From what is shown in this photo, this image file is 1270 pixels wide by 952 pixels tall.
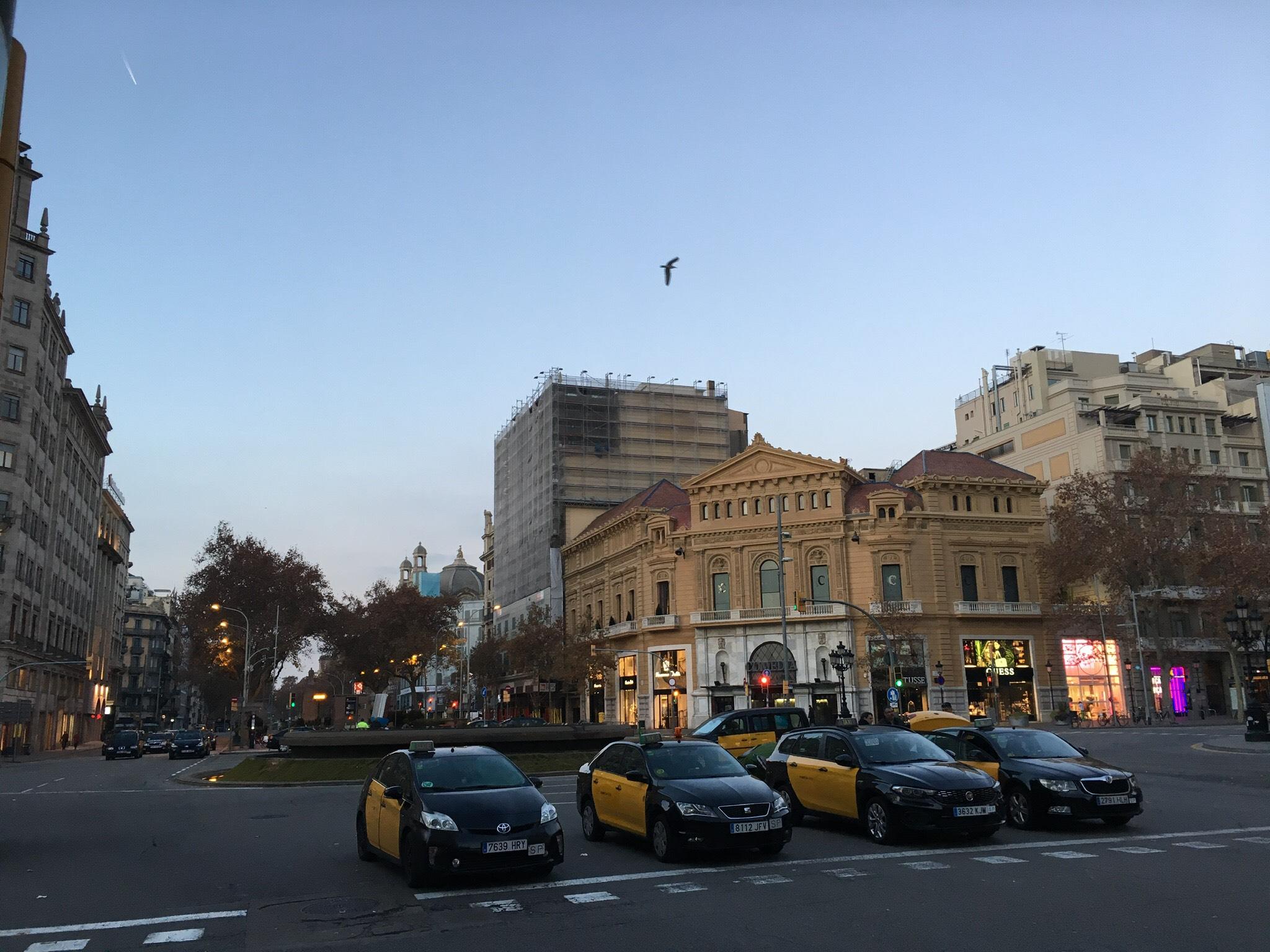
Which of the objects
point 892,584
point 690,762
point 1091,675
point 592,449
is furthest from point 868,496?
point 690,762

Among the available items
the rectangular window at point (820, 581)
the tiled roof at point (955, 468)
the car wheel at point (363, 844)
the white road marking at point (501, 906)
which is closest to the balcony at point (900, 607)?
the rectangular window at point (820, 581)

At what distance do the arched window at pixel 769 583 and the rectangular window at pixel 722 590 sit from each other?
2.08 m

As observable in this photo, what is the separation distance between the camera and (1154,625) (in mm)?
61875

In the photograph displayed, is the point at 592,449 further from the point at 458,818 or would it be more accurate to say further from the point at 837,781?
the point at 458,818

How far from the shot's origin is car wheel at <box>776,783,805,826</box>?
51.7ft

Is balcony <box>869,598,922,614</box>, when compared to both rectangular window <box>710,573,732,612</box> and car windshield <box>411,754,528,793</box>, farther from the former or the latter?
car windshield <box>411,754,528,793</box>

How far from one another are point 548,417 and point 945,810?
7158cm

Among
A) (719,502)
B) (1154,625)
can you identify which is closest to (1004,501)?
(1154,625)

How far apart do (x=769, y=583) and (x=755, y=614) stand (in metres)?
2.37

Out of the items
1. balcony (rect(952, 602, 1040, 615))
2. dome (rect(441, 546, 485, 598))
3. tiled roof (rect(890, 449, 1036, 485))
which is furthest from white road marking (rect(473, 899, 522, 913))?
dome (rect(441, 546, 485, 598))

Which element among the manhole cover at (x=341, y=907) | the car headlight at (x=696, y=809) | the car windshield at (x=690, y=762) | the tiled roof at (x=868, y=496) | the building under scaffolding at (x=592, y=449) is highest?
the building under scaffolding at (x=592, y=449)

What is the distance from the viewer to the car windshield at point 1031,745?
15.9 meters

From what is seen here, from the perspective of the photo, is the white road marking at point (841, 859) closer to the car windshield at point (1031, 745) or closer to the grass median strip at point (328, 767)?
the car windshield at point (1031, 745)

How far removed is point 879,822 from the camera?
1372 cm
